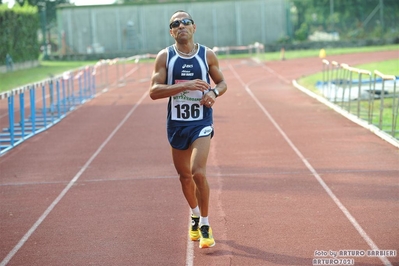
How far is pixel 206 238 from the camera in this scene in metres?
7.31

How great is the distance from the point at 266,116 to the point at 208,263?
40.4 feet

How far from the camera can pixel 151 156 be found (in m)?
13.6

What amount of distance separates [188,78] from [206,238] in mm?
1448

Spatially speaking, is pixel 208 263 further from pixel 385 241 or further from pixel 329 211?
pixel 329 211

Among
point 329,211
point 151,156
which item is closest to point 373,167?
point 329,211

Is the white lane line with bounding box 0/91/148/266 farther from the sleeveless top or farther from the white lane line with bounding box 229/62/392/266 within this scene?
the white lane line with bounding box 229/62/392/266

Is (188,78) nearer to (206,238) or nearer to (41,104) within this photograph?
(206,238)

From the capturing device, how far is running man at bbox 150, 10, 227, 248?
726cm

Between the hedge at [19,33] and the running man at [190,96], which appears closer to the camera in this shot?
the running man at [190,96]

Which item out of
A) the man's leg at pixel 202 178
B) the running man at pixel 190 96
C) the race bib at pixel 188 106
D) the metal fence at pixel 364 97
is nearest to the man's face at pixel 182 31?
the running man at pixel 190 96

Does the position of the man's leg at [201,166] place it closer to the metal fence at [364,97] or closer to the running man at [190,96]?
the running man at [190,96]

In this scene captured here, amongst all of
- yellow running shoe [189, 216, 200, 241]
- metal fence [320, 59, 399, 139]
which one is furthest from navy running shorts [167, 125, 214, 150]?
metal fence [320, 59, 399, 139]

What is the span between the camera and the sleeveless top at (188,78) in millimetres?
7320

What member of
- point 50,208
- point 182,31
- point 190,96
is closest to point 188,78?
point 190,96
